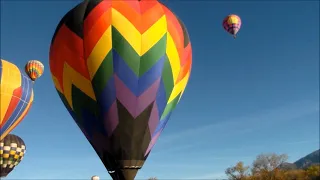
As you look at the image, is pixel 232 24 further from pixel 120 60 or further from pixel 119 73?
pixel 119 73

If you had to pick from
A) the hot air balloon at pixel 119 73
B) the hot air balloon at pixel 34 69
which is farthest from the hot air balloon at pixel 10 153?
the hot air balloon at pixel 119 73

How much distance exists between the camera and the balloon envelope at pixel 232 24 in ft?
92.8

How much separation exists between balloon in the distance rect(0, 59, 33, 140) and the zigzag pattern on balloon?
755 cm

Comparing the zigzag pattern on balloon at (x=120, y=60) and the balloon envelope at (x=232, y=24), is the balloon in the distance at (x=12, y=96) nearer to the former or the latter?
the zigzag pattern on balloon at (x=120, y=60)

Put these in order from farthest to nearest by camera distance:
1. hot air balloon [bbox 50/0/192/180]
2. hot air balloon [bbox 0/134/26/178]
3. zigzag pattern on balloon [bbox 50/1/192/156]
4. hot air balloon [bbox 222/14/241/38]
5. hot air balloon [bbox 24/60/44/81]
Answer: hot air balloon [bbox 24/60/44/81] < hot air balloon [bbox 0/134/26/178] < hot air balloon [bbox 222/14/241/38] < zigzag pattern on balloon [bbox 50/1/192/156] < hot air balloon [bbox 50/0/192/180]

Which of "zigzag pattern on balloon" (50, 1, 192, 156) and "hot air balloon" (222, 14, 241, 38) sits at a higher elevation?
"hot air balloon" (222, 14, 241, 38)

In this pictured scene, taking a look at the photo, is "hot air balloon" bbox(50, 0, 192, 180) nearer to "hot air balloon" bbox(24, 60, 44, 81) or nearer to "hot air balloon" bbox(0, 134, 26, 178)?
"hot air balloon" bbox(0, 134, 26, 178)

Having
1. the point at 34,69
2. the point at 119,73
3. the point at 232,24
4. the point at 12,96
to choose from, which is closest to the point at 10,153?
the point at 34,69

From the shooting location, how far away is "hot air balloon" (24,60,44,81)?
35.3 m

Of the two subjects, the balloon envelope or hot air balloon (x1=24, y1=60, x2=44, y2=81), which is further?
hot air balloon (x1=24, y1=60, x2=44, y2=81)

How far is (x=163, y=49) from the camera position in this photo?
1462 cm

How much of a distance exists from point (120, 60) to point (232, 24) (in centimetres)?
1634

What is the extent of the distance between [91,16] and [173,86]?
14.4ft

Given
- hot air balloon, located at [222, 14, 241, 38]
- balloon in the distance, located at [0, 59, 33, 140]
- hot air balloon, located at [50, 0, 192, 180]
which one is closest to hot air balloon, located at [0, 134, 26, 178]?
balloon in the distance, located at [0, 59, 33, 140]
